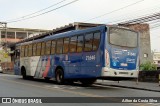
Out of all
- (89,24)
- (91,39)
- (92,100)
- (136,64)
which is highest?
(89,24)

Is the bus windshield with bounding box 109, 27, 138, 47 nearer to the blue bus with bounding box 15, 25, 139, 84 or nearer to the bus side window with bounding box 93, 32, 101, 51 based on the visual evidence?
the blue bus with bounding box 15, 25, 139, 84

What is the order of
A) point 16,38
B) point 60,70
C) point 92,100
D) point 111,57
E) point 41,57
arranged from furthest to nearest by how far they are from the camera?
point 16,38 → point 41,57 → point 60,70 → point 111,57 → point 92,100

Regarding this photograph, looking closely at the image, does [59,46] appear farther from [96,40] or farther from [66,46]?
[96,40]

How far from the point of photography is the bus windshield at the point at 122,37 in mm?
19375

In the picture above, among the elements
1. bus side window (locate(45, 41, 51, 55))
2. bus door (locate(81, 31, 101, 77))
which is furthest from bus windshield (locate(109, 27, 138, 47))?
bus side window (locate(45, 41, 51, 55))

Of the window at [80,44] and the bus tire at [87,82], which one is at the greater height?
the window at [80,44]

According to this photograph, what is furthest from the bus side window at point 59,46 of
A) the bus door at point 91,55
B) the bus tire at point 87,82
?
the bus door at point 91,55

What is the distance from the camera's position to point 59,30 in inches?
1700

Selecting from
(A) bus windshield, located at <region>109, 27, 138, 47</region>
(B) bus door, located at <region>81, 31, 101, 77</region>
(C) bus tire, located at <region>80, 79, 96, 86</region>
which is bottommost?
(C) bus tire, located at <region>80, 79, 96, 86</region>

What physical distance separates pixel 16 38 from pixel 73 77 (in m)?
81.2

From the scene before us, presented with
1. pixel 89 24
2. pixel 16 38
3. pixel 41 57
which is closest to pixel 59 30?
pixel 89 24

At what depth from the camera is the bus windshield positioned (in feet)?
63.6

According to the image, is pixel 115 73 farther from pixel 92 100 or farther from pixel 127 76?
pixel 92 100

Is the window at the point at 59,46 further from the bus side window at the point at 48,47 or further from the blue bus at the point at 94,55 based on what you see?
the bus side window at the point at 48,47
